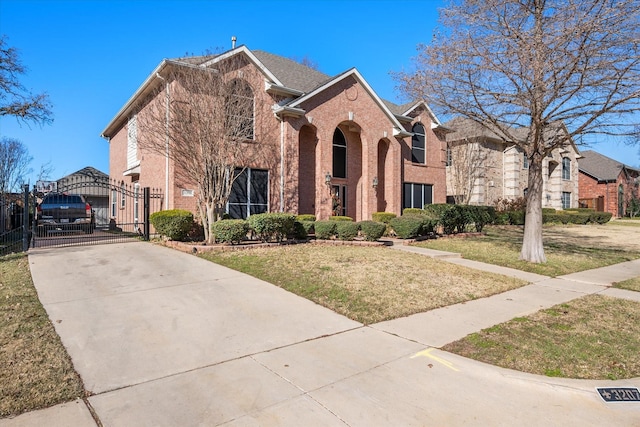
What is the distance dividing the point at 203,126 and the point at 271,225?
3.69 metres

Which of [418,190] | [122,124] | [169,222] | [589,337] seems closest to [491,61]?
[589,337]

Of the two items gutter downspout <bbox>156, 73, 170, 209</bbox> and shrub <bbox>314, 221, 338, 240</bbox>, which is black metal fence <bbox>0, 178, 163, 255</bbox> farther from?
shrub <bbox>314, 221, 338, 240</bbox>

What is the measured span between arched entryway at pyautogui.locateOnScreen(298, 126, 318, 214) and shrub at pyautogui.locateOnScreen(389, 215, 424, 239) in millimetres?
4269

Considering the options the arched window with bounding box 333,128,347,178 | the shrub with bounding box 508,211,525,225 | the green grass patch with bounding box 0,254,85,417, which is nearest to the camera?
the green grass patch with bounding box 0,254,85,417

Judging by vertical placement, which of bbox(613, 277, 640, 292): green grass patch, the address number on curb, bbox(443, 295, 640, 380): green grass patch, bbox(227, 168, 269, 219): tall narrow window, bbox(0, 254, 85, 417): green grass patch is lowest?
the address number on curb

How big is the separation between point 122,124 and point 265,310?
766 inches

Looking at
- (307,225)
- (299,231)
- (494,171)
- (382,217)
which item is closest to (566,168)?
(494,171)

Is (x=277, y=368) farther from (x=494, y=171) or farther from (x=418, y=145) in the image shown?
(x=494, y=171)

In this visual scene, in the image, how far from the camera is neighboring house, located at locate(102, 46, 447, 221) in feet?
49.2

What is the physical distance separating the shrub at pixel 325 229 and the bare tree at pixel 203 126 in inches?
134

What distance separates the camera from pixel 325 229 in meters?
13.1

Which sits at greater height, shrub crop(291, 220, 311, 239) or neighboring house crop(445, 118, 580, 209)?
neighboring house crop(445, 118, 580, 209)

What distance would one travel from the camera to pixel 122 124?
2094 cm

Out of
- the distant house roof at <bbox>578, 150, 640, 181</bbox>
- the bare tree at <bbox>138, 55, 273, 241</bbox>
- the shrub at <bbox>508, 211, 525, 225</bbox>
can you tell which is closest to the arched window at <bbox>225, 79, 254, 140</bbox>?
the bare tree at <bbox>138, 55, 273, 241</bbox>
